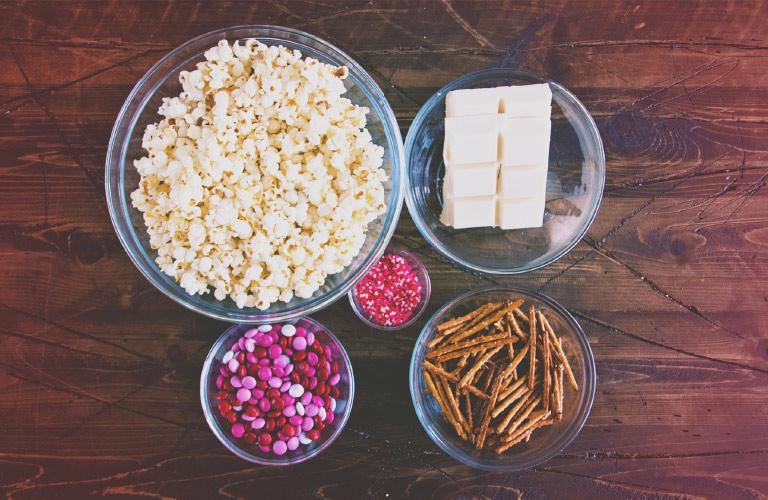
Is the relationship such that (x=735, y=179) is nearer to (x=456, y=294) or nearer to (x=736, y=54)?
(x=736, y=54)

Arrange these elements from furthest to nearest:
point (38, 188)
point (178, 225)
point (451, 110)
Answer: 1. point (38, 188)
2. point (451, 110)
3. point (178, 225)

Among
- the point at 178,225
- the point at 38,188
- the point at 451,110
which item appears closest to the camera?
the point at 178,225

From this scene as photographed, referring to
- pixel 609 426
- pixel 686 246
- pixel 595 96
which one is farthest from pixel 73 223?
pixel 686 246

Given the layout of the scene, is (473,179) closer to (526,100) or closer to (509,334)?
(526,100)

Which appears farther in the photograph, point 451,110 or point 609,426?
point 609,426

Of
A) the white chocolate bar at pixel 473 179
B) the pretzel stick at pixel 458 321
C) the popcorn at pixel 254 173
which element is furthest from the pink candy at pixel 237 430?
the white chocolate bar at pixel 473 179

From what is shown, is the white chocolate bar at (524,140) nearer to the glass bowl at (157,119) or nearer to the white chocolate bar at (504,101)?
the white chocolate bar at (504,101)

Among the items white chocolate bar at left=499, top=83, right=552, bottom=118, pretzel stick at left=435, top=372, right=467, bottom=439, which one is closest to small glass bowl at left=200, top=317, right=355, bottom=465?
pretzel stick at left=435, top=372, right=467, bottom=439
